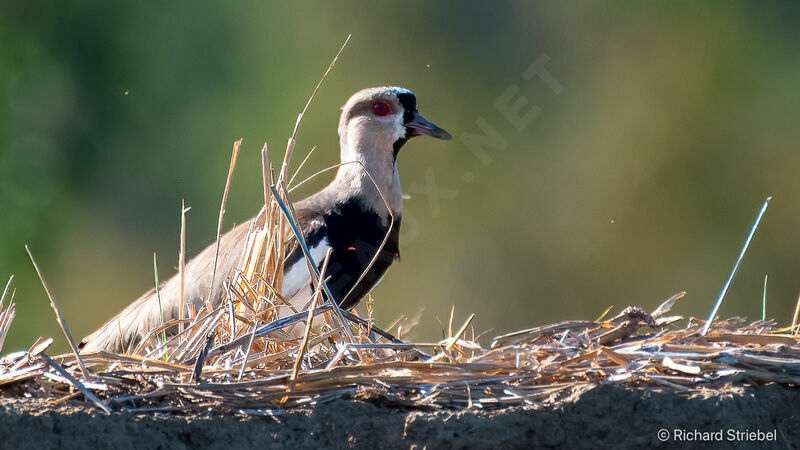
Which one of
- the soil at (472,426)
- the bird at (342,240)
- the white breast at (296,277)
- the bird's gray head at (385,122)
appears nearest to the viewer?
the soil at (472,426)

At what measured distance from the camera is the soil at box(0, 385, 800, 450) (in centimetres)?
186

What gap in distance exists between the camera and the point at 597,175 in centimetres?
949

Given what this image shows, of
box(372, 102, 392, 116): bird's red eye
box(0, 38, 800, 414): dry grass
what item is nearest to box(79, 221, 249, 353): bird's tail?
box(372, 102, 392, 116): bird's red eye

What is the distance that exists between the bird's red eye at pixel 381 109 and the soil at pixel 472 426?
2687 millimetres

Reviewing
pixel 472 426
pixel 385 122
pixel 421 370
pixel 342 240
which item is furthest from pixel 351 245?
pixel 472 426

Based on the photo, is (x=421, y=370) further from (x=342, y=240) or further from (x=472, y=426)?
(x=342, y=240)

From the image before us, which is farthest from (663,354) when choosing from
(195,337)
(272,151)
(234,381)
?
(272,151)

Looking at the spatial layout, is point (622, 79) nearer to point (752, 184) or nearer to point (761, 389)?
point (752, 184)

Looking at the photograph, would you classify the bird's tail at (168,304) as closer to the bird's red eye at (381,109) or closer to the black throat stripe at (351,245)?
the black throat stripe at (351,245)

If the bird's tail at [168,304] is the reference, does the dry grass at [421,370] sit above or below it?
below

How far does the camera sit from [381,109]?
4473mm

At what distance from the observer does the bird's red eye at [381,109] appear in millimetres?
4465

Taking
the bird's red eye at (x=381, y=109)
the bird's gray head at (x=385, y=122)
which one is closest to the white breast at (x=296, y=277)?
the bird's gray head at (x=385, y=122)

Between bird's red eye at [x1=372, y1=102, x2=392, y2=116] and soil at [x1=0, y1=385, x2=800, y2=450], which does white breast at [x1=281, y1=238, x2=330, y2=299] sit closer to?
bird's red eye at [x1=372, y1=102, x2=392, y2=116]
